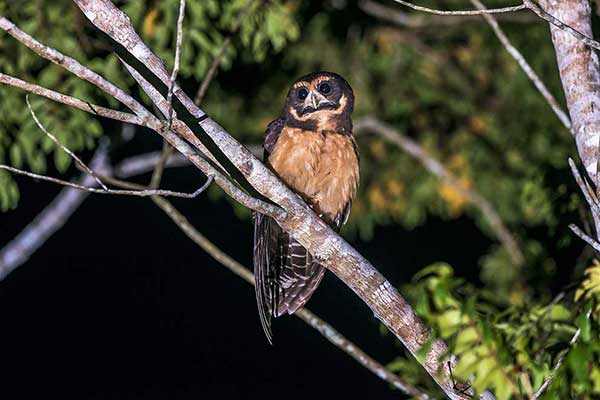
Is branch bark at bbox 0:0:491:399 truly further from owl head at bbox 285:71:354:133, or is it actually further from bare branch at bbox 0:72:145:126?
owl head at bbox 285:71:354:133

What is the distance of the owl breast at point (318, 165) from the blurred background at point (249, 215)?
1.69ft

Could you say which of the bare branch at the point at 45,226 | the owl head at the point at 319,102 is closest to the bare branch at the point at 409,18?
the bare branch at the point at 45,226

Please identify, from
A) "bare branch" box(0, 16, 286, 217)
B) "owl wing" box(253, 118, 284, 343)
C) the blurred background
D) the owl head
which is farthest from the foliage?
the owl head

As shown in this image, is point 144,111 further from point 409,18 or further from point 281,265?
point 409,18

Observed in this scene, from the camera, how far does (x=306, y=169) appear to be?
4055 mm

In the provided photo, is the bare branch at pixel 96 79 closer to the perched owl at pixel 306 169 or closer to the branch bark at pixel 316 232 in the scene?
the branch bark at pixel 316 232

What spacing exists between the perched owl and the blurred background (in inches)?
17.5

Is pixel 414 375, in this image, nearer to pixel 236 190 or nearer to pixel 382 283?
pixel 382 283

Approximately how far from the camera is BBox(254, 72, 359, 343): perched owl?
13.3ft

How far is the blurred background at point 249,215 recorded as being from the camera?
482 centimetres

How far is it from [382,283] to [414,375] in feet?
4.42

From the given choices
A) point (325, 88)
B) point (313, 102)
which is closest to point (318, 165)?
point (313, 102)

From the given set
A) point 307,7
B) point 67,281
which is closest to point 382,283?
point 307,7

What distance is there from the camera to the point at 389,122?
21.4 ft
